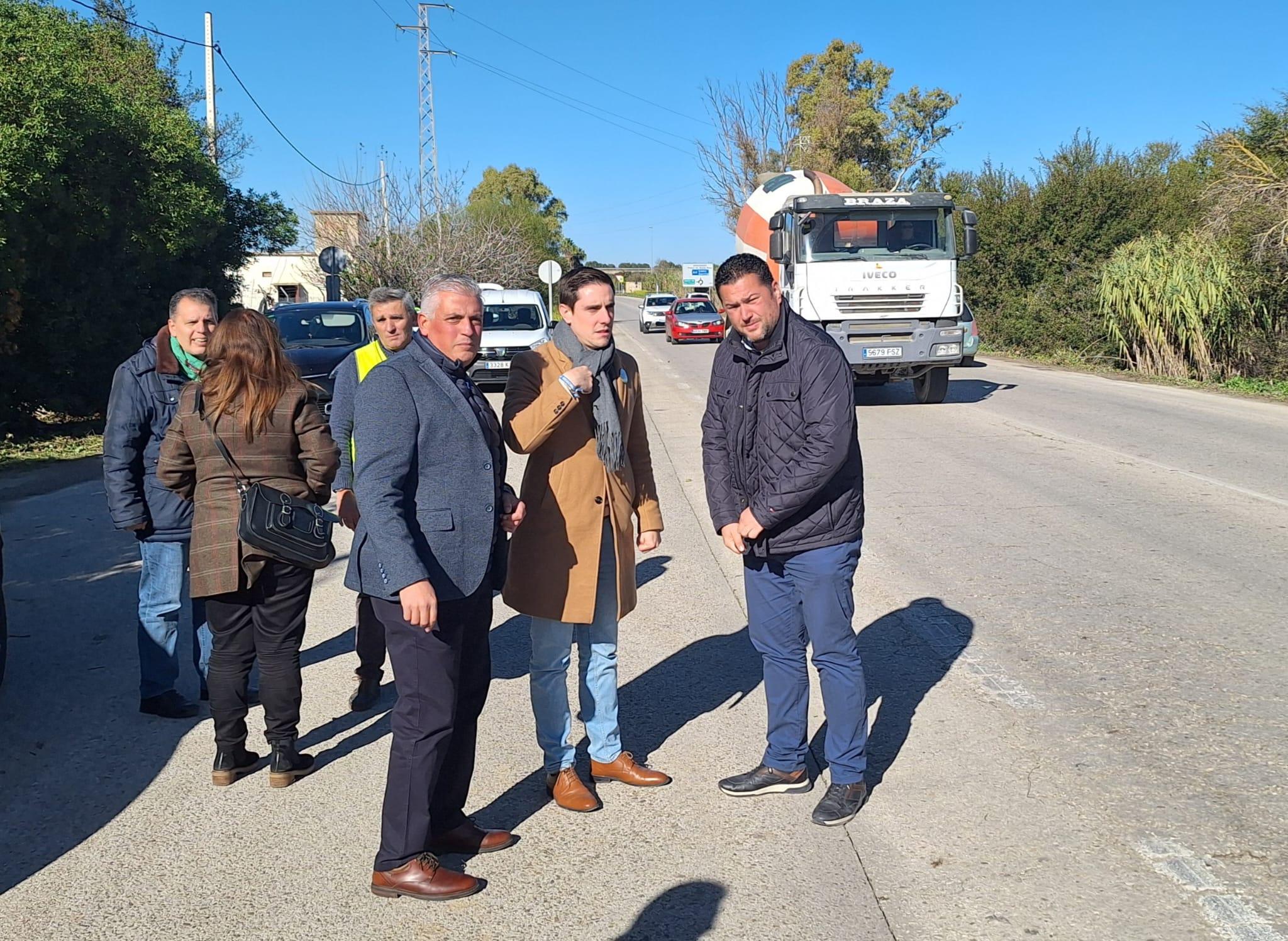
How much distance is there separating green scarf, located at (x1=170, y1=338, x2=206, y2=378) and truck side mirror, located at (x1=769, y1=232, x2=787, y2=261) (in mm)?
12198

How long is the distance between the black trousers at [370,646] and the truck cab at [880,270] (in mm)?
11642

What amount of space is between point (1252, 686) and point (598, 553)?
313 centimetres

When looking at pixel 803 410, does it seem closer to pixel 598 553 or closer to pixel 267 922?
pixel 598 553

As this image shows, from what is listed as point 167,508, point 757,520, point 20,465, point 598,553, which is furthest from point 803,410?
Answer: point 20,465

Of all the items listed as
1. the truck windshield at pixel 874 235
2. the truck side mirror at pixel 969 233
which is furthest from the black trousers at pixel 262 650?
A: the truck side mirror at pixel 969 233

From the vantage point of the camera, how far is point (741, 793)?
4191 mm

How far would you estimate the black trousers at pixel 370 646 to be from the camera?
5262 millimetres

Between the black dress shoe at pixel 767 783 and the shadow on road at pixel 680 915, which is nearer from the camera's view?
the shadow on road at pixel 680 915

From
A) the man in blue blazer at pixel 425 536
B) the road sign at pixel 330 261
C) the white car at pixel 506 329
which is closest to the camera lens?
the man in blue blazer at pixel 425 536

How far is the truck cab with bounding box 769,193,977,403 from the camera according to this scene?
16047mm

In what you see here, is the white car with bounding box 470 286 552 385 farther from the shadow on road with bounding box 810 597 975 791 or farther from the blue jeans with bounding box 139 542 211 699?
the blue jeans with bounding box 139 542 211 699

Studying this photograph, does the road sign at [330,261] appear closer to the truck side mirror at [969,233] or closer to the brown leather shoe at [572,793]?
the truck side mirror at [969,233]

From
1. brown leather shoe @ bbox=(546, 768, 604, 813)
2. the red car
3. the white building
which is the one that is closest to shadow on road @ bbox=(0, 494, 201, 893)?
brown leather shoe @ bbox=(546, 768, 604, 813)

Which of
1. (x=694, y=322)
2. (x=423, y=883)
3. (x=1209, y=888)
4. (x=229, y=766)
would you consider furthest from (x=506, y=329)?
(x=1209, y=888)
